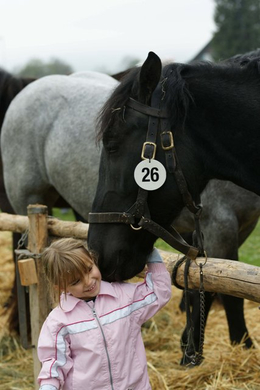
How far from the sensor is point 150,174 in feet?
→ 6.49

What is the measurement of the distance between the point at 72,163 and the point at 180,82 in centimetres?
185

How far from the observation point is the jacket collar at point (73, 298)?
192cm

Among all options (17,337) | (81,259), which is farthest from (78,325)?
(17,337)

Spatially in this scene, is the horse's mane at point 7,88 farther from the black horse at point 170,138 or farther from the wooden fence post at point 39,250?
the black horse at point 170,138

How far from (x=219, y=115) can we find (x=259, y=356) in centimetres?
176

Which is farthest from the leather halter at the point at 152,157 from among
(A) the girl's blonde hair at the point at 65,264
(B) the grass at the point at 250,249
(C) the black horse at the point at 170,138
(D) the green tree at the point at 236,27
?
(D) the green tree at the point at 236,27

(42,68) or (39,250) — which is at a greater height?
(39,250)

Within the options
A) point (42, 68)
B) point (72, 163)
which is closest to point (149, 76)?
point (72, 163)

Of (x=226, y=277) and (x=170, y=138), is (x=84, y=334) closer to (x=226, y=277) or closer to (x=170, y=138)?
(x=226, y=277)

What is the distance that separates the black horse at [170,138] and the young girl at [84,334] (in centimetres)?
16

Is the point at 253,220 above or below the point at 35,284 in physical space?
above

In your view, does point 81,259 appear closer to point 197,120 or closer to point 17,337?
point 197,120

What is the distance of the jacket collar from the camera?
6.31ft

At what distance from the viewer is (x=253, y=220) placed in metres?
3.37
